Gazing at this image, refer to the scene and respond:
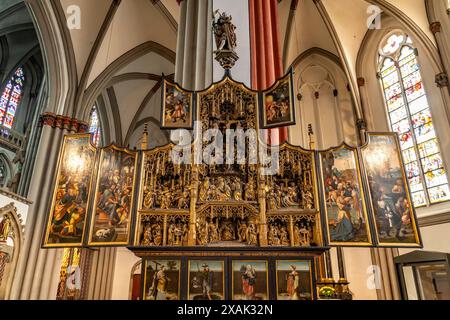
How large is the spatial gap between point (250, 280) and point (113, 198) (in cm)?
225

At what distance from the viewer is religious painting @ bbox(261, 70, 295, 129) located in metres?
5.32

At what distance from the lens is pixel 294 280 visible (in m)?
4.50

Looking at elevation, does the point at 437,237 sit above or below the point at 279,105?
below

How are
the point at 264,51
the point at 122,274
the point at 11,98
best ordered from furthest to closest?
the point at 11,98 < the point at 122,274 < the point at 264,51

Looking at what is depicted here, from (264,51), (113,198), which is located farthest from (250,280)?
(264,51)

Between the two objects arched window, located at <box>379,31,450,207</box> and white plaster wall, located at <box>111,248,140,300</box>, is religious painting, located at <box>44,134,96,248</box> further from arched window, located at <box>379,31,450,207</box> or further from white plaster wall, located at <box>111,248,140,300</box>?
white plaster wall, located at <box>111,248,140,300</box>

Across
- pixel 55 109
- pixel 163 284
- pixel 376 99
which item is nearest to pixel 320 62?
pixel 376 99

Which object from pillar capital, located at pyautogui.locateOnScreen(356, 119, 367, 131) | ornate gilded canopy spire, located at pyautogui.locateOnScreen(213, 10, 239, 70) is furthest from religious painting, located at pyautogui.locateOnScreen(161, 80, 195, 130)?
pillar capital, located at pyautogui.locateOnScreen(356, 119, 367, 131)

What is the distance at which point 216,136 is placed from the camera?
5277 mm

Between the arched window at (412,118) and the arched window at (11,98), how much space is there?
17753 mm

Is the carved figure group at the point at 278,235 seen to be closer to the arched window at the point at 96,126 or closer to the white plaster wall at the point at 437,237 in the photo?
the white plaster wall at the point at 437,237

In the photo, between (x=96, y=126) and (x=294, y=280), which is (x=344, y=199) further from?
(x=96, y=126)

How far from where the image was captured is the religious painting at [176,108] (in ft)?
17.6

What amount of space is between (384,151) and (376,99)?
8.51m
